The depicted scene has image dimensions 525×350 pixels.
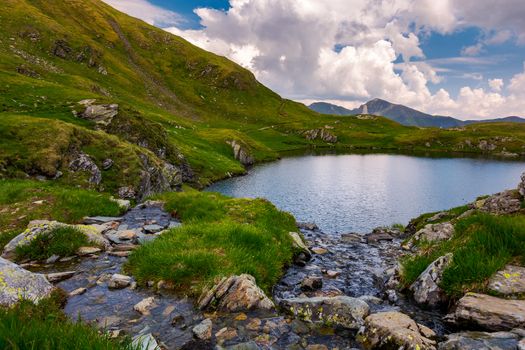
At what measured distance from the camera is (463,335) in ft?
25.0

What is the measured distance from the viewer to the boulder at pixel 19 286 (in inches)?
302

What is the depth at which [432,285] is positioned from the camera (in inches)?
417

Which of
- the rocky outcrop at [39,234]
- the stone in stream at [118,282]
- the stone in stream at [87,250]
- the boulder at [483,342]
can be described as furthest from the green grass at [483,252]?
the rocky outcrop at [39,234]

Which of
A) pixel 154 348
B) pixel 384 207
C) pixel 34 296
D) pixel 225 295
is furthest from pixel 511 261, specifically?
pixel 384 207

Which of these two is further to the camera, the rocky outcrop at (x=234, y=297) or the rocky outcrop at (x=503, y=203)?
the rocky outcrop at (x=503, y=203)

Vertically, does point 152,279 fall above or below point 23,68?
below

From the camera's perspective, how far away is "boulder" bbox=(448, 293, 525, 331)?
776 cm

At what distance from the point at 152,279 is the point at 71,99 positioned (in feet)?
211

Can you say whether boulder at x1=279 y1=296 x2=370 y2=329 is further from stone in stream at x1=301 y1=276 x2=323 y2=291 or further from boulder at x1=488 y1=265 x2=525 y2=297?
boulder at x1=488 y1=265 x2=525 y2=297

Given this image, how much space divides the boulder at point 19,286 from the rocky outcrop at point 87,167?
23989 millimetres

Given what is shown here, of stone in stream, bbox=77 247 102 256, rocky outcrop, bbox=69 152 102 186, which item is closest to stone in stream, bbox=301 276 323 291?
stone in stream, bbox=77 247 102 256

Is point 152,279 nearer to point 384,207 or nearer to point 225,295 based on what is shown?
point 225,295

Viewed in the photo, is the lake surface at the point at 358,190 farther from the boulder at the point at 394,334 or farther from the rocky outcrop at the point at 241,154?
the boulder at the point at 394,334

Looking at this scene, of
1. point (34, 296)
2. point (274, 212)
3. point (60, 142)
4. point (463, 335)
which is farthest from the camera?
point (60, 142)
